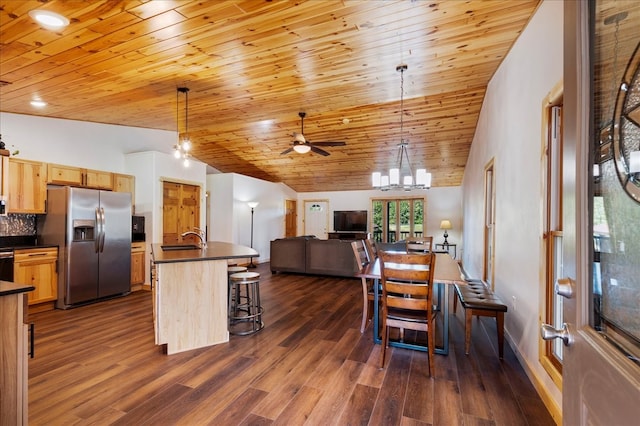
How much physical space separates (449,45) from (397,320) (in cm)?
256

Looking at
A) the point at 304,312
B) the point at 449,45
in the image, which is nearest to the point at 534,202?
the point at 449,45

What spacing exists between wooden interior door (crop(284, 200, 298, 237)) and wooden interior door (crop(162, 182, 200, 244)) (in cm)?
398

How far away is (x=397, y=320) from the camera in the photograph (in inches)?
102

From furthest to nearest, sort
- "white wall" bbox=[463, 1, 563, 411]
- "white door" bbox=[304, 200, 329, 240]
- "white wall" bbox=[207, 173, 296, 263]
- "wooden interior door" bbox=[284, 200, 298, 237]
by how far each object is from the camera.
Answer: "white door" bbox=[304, 200, 329, 240]
"wooden interior door" bbox=[284, 200, 298, 237]
"white wall" bbox=[207, 173, 296, 263]
"white wall" bbox=[463, 1, 563, 411]

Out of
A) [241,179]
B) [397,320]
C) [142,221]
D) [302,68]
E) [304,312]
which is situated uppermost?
[302,68]

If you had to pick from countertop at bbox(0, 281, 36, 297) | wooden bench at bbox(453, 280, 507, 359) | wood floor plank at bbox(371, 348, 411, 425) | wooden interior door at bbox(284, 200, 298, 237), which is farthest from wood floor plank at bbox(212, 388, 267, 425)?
wooden interior door at bbox(284, 200, 298, 237)

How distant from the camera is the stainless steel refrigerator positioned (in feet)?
13.8

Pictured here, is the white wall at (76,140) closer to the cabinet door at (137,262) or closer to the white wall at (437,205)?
the cabinet door at (137,262)

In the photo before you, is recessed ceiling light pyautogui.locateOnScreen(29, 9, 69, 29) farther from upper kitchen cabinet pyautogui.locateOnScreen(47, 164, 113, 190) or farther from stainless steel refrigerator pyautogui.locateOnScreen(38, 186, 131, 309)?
upper kitchen cabinet pyautogui.locateOnScreen(47, 164, 113, 190)

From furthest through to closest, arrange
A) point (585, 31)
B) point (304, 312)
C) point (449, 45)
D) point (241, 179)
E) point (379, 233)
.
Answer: point (379, 233) < point (241, 179) < point (304, 312) < point (449, 45) < point (585, 31)

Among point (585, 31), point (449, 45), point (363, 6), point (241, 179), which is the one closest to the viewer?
point (585, 31)

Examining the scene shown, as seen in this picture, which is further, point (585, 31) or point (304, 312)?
point (304, 312)

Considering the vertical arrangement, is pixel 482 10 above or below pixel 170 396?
above

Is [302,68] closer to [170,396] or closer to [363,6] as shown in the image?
[363,6]
